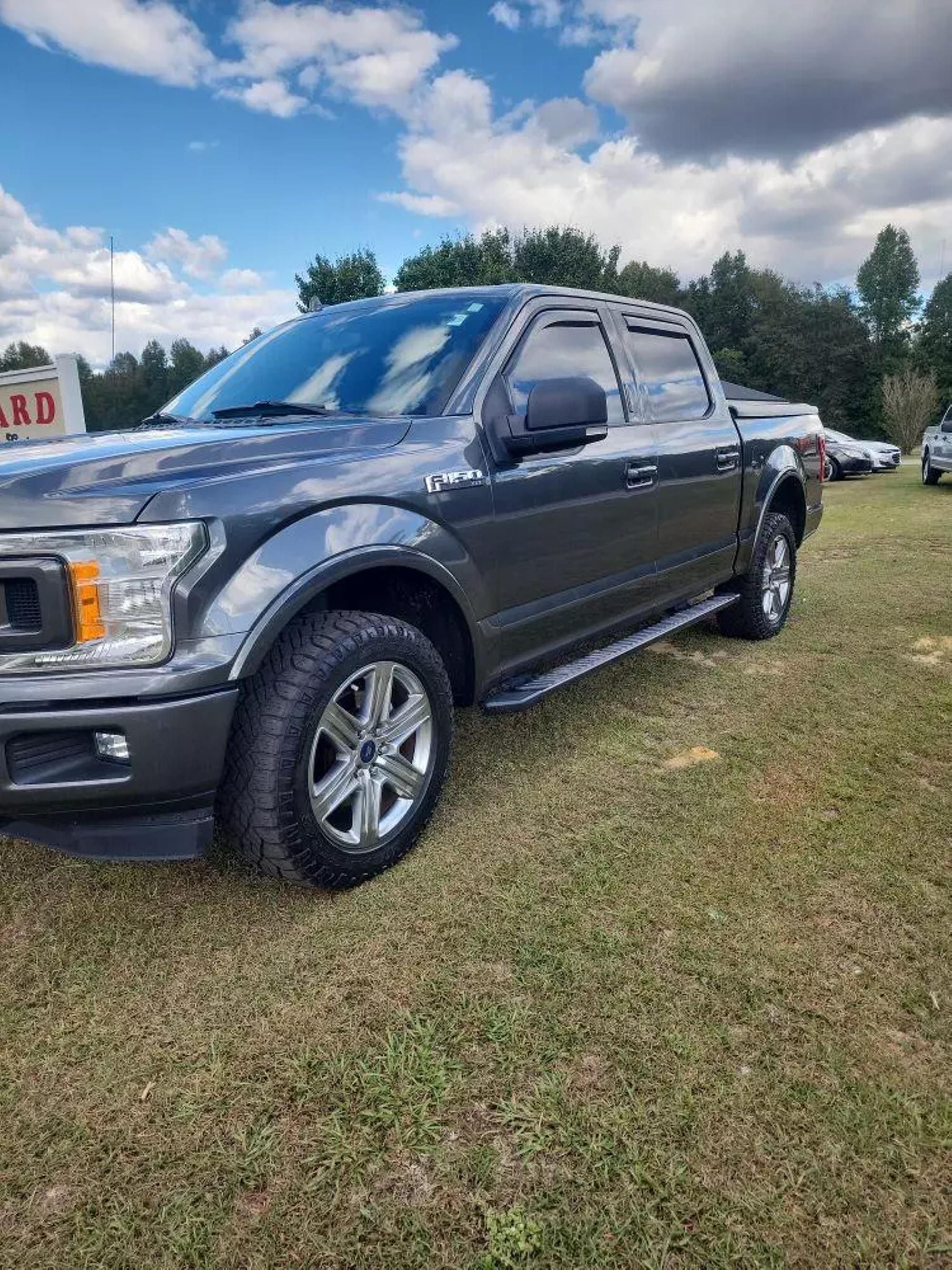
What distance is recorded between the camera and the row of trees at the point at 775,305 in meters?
42.4

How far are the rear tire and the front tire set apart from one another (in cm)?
285

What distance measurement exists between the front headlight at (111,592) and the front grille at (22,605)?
0.06 m

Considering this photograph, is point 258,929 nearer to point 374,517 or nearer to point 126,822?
point 126,822

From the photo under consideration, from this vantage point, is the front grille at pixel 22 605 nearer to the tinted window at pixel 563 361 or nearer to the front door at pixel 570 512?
the front door at pixel 570 512

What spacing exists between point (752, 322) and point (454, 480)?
225 ft

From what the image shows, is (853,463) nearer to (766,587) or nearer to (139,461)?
(766,587)

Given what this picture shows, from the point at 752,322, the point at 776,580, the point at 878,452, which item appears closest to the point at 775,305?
the point at 752,322

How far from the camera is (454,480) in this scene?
8.70 feet

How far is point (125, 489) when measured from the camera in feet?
6.50

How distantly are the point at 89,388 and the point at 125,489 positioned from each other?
241 feet

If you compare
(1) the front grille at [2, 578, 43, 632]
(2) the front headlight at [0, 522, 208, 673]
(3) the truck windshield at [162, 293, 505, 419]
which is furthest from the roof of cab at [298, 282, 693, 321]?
(1) the front grille at [2, 578, 43, 632]

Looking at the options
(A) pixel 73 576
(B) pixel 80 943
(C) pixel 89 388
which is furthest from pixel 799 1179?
(C) pixel 89 388

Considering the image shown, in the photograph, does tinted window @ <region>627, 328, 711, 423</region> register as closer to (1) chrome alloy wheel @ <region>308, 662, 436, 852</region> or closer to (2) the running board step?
(2) the running board step

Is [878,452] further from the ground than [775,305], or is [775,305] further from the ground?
[775,305]
